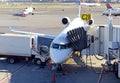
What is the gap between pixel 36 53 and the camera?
2955 centimetres

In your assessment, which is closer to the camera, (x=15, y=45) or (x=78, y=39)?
(x=78, y=39)

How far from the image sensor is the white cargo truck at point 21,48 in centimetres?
2952

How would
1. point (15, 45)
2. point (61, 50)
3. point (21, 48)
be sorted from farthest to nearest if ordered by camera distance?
point (15, 45), point (21, 48), point (61, 50)

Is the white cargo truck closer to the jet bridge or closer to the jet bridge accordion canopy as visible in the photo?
the jet bridge

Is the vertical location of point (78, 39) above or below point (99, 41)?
above

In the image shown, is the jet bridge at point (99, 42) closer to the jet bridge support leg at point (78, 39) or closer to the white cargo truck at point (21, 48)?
the jet bridge support leg at point (78, 39)

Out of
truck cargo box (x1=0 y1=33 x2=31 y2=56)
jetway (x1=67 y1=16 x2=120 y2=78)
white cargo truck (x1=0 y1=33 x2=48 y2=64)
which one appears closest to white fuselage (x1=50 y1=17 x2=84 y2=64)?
jetway (x1=67 y1=16 x2=120 y2=78)

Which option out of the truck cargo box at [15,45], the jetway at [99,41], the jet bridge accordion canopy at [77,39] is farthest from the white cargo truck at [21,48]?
the jet bridge accordion canopy at [77,39]

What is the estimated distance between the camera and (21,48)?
29578mm

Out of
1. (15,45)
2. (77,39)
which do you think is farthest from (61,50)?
(15,45)

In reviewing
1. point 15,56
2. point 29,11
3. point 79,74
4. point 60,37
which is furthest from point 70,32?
point 29,11

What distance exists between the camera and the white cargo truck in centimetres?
2952

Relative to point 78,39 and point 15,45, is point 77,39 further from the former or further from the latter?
point 15,45

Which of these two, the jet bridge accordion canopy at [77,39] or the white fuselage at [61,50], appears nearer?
the white fuselage at [61,50]
